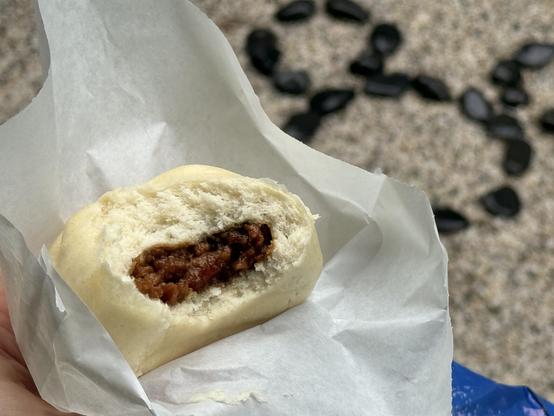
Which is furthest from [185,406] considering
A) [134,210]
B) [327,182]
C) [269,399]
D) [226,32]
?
[226,32]

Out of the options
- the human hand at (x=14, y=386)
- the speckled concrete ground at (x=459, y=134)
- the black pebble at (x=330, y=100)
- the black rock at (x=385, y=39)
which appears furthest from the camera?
the black rock at (x=385, y=39)

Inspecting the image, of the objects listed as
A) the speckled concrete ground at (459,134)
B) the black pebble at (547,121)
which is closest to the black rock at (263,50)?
the speckled concrete ground at (459,134)

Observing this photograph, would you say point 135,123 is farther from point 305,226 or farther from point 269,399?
point 269,399

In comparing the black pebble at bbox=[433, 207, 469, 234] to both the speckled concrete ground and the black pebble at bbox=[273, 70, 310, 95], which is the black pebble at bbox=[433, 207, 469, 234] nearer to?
the speckled concrete ground

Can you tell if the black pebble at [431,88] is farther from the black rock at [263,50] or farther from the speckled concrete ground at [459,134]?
the black rock at [263,50]

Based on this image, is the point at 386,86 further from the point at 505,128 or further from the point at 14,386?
the point at 14,386
